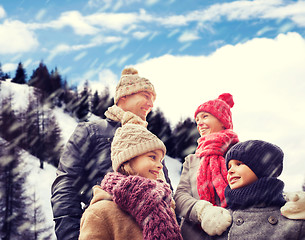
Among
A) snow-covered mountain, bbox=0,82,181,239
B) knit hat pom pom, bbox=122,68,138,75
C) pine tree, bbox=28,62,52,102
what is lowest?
snow-covered mountain, bbox=0,82,181,239

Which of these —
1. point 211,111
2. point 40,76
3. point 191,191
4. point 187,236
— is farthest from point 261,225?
point 40,76

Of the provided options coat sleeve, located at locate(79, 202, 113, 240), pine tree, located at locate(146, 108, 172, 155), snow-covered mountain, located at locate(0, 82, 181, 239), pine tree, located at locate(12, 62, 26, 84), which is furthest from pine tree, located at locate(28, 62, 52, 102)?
coat sleeve, located at locate(79, 202, 113, 240)

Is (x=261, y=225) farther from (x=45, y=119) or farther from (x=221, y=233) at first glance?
(x=45, y=119)

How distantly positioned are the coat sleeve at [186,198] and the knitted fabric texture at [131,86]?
0.93m

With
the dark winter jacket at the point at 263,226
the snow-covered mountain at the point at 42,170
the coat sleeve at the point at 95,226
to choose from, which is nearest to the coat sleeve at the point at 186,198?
the dark winter jacket at the point at 263,226

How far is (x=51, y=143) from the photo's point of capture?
119 feet

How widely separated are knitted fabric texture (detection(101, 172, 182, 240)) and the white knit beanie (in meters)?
0.24

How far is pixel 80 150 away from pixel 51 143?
3409 cm

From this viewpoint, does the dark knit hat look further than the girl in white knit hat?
Yes

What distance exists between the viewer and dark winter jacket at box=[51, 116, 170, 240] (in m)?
3.37

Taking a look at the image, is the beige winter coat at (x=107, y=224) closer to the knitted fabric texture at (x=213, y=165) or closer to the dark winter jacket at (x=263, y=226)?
the dark winter jacket at (x=263, y=226)

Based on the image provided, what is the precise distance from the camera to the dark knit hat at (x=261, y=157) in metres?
2.85

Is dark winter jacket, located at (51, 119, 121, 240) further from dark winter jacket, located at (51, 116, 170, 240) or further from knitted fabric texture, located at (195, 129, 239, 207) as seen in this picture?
knitted fabric texture, located at (195, 129, 239, 207)

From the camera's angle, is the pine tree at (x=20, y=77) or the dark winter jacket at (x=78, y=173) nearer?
the dark winter jacket at (x=78, y=173)
